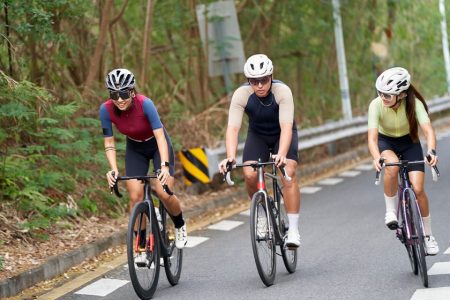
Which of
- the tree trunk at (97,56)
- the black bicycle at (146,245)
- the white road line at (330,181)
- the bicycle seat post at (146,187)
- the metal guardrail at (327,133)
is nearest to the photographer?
the black bicycle at (146,245)

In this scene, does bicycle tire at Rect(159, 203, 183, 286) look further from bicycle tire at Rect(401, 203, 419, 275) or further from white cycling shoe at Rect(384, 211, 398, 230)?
bicycle tire at Rect(401, 203, 419, 275)

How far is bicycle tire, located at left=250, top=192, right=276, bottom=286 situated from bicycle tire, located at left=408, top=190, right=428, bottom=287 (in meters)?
1.23

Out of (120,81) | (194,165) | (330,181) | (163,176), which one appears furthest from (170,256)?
(330,181)

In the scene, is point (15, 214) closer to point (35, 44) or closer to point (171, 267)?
point (171, 267)

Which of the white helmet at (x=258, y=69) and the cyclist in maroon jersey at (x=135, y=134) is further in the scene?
the white helmet at (x=258, y=69)

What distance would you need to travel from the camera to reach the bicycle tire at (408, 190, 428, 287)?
800 cm

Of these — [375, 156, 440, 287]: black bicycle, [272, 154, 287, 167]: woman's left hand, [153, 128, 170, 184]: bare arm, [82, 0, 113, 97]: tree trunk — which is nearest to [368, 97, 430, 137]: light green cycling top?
[375, 156, 440, 287]: black bicycle

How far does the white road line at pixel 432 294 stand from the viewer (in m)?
7.65

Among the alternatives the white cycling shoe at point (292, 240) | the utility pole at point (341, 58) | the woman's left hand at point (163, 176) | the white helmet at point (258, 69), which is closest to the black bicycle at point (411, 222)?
the white cycling shoe at point (292, 240)

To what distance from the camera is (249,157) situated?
29.9ft

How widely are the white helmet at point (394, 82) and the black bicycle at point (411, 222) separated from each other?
1.96ft

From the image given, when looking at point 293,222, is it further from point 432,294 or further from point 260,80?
point 432,294

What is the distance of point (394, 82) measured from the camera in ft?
27.3

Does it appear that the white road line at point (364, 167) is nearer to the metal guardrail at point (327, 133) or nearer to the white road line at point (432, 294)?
the metal guardrail at point (327, 133)
